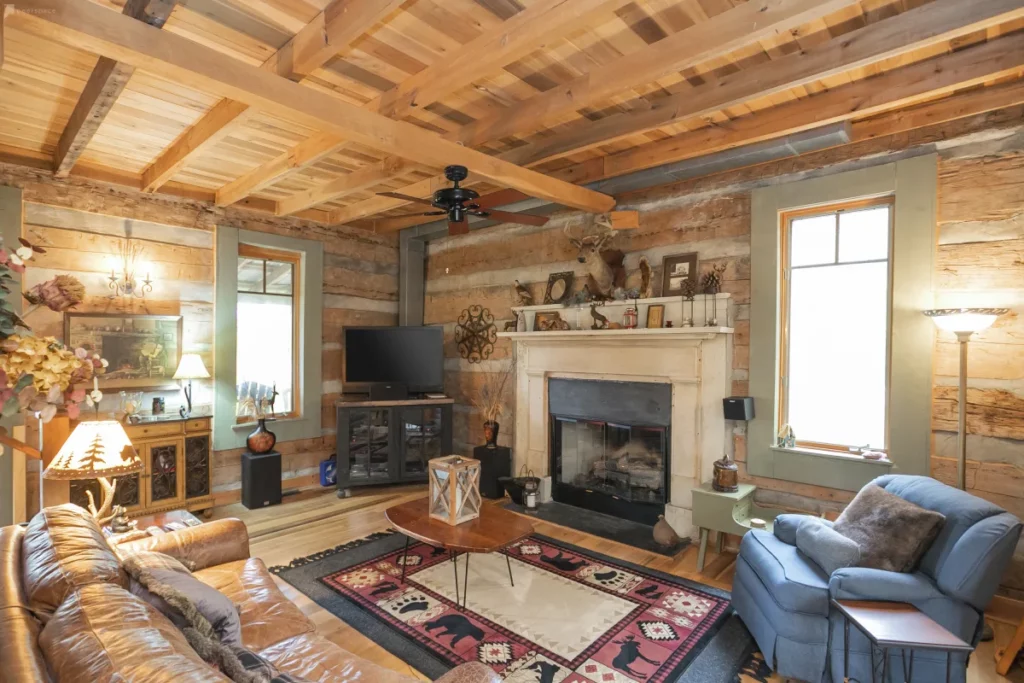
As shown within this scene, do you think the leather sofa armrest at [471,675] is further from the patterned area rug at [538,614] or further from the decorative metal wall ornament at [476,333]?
the decorative metal wall ornament at [476,333]

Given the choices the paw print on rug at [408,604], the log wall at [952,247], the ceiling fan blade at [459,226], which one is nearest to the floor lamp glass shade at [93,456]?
the paw print on rug at [408,604]

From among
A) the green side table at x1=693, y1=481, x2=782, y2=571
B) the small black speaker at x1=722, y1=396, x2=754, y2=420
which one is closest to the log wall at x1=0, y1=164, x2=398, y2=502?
the green side table at x1=693, y1=481, x2=782, y2=571

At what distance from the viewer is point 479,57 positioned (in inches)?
90.8

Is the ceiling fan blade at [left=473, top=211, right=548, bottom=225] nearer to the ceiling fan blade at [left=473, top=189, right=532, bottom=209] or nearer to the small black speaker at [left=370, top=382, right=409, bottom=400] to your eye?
the ceiling fan blade at [left=473, top=189, right=532, bottom=209]

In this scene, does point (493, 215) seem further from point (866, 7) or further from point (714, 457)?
point (714, 457)

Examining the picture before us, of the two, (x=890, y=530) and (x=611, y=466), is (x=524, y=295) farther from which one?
(x=890, y=530)

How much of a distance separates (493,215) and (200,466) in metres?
3.39

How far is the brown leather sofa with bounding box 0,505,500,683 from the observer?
40.2 inches

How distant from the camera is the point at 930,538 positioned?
2.23m

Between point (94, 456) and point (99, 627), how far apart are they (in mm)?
1275

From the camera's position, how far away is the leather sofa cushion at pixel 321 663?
1633 mm

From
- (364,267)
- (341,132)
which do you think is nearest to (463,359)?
(364,267)

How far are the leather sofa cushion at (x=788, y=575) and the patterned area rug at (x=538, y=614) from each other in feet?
1.24

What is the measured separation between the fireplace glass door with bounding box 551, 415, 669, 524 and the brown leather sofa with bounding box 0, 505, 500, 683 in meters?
2.85
